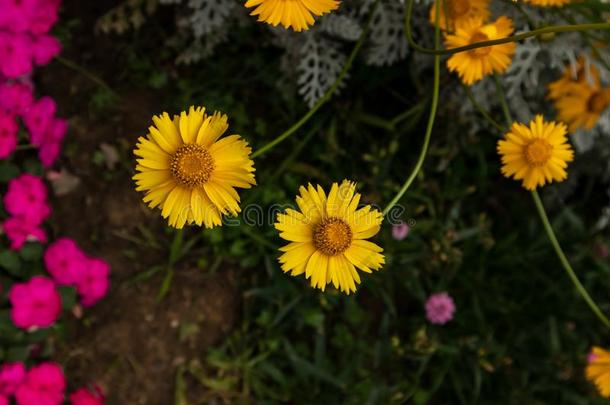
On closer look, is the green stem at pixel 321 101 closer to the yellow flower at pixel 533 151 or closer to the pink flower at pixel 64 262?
the yellow flower at pixel 533 151

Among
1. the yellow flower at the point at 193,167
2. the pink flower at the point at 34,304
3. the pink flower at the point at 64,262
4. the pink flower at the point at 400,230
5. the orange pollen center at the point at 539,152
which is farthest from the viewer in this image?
the pink flower at the point at 400,230

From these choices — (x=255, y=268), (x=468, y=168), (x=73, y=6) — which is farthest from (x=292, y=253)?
(x=73, y=6)

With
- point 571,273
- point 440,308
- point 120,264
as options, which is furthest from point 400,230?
point 120,264

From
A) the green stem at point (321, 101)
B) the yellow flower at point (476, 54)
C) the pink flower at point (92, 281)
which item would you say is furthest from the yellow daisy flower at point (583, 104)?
the pink flower at point (92, 281)

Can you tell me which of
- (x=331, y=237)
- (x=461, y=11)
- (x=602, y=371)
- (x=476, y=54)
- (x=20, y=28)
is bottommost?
(x=602, y=371)

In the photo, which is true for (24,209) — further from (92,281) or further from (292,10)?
(292,10)

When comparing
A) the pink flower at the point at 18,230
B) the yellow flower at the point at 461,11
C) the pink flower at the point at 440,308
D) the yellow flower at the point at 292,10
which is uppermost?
the yellow flower at the point at 461,11
